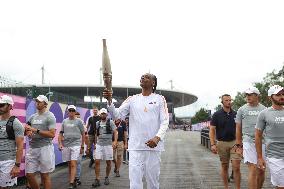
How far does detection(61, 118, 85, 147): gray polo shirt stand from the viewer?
10914 mm

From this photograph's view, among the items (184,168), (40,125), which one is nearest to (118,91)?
(184,168)

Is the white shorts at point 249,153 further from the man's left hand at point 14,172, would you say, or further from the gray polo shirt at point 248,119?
the man's left hand at point 14,172

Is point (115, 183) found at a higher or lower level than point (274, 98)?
lower

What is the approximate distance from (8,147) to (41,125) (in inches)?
75.7

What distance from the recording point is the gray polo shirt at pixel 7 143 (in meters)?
6.39

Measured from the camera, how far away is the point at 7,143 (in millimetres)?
6453

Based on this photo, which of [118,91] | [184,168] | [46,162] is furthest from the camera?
[118,91]

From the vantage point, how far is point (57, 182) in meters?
11.8

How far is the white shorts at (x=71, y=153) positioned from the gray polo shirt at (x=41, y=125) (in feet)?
7.97

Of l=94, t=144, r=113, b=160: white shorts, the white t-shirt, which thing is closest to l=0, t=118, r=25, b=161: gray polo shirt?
the white t-shirt

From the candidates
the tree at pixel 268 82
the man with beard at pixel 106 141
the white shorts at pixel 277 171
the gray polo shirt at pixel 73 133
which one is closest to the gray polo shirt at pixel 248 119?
the white shorts at pixel 277 171

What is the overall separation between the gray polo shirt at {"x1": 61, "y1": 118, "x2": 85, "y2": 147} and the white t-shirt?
198 inches

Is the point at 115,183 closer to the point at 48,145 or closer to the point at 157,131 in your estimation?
the point at 48,145

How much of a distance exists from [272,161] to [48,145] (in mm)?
4102
